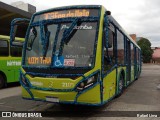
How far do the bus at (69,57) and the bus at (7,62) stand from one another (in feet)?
21.1

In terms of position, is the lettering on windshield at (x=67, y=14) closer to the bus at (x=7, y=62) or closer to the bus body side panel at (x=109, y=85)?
the bus body side panel at (x=109, y=85)

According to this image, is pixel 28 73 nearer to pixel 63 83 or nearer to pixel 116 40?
pixel 63 83

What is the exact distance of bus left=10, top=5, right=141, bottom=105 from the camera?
714cm

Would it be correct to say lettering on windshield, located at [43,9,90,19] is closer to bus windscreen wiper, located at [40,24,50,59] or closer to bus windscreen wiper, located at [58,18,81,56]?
bus windscreen wiper, located at [58,18,81,56]

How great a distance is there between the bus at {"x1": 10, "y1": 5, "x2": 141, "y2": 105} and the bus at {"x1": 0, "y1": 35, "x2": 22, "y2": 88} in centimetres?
643

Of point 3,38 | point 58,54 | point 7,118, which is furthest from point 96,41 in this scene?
point 3,38

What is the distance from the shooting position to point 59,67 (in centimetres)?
736

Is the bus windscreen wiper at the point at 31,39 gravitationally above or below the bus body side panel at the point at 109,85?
above

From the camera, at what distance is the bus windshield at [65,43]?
24.1ft

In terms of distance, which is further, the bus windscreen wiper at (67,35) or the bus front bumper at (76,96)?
the bus windscreen wiper at (67,35)

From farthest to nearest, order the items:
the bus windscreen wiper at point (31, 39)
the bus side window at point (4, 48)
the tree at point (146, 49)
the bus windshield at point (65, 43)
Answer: the tree at point (146, 49), the bus side window at point (4, 48), the bus windscreen wiper at point (31, 39), the bus windshield at point (65, 43)

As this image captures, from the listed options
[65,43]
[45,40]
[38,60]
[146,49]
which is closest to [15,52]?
[38,60]

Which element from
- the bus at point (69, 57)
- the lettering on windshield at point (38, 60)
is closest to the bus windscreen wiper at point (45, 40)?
the bus at point (69, 57)

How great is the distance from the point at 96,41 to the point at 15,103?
3.91 metres
